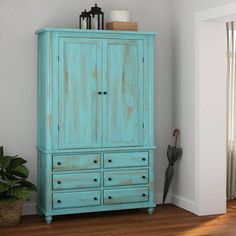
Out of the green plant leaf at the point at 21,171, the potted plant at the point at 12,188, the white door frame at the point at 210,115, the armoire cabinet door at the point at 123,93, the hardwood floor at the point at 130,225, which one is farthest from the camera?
the white door frame at the point at 210,115

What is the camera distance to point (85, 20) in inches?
210

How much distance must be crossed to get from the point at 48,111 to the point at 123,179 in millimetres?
1029

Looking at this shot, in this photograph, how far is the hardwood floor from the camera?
15.9 ft

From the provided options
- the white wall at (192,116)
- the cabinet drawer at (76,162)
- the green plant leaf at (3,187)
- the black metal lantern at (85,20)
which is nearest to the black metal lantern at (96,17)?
the black metal lantern at (85,20)

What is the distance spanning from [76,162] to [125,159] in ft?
1.68

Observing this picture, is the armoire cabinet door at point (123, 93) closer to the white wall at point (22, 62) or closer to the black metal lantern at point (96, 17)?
the black metal lantern at point (96, 17)

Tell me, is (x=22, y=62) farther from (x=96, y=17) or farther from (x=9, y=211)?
(x=9, y=211)

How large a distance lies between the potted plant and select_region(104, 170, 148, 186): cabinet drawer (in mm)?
742

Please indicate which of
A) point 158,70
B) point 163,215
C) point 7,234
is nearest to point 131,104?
point 158,70

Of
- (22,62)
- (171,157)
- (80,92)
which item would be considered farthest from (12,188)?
(171,157)

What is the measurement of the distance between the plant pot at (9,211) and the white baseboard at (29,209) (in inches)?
16.9

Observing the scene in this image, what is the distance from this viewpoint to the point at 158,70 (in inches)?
234

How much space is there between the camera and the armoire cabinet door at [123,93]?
5301 millimetres

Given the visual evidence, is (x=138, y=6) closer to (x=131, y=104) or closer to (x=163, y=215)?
(x=131, y=104)
